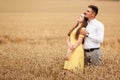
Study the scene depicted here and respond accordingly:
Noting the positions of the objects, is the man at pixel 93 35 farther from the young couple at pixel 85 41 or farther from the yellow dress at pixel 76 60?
the yellow dress at pixel 76 60

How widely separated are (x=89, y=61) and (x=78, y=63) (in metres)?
0.56

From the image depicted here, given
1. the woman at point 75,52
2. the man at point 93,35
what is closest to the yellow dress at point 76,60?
the woman at point 75,52

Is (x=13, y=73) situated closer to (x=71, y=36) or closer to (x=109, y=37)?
(x=71, y=36)

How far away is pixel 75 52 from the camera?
25.4 feet

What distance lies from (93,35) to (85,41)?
234 mm

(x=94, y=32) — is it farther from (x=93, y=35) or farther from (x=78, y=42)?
(x=78, y=42)

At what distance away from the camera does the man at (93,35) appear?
782 cm

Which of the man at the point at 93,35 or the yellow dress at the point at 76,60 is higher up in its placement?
the man at the point at 93,35

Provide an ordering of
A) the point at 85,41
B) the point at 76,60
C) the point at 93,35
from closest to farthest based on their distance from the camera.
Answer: the point at 76,60, the point at 93,35, the point at 85,41

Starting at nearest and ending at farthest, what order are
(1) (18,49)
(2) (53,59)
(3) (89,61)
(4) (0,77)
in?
(4) (0,77) < (3) (89,61) < (2) (53,59) < (1) (18,49)

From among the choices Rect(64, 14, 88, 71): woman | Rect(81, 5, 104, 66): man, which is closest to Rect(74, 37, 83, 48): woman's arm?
Rect(64, 14, 88, 71): woman

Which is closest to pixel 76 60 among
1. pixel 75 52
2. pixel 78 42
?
pixel 75 52

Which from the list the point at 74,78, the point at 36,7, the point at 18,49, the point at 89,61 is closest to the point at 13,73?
the point at 74,78

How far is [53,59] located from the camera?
8898 mm
